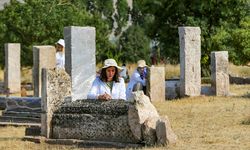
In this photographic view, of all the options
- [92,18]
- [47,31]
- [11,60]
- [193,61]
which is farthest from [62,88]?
[92,18]

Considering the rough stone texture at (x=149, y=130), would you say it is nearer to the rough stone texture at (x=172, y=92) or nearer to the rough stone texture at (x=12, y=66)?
the rough stone texture at (x=172, y=92)

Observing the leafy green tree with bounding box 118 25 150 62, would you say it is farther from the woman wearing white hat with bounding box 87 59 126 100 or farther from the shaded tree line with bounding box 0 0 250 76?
the woman wearing white hat with bounding box 87 59 126 100

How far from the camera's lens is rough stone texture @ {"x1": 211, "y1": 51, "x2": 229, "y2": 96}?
20.2 meters

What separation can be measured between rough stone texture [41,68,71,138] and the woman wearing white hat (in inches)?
24.7

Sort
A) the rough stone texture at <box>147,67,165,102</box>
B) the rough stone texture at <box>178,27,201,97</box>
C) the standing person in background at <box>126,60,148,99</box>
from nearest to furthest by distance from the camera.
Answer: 1. the standing person in background at <box>126,60,148,99</box>
2. the rough stone texture at <box>147,67,165,102</box>
3. the rough stone texture at <box>178,27,201,97</box>

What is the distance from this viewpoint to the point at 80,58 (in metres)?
17.5

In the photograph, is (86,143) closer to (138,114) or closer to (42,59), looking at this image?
(138,114)

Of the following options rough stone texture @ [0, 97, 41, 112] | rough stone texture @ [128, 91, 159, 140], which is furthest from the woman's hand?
rough stone texture @ [0, 97, 41, 112]

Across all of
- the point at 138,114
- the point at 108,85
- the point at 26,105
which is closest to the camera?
the point at 138,114

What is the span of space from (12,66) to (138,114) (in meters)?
16.0

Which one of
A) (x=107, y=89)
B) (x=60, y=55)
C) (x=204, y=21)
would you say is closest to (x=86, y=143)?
(x=107, y=89)

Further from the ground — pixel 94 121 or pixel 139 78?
pixel 139 78

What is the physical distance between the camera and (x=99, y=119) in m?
11.2

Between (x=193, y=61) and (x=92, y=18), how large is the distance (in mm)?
12894
